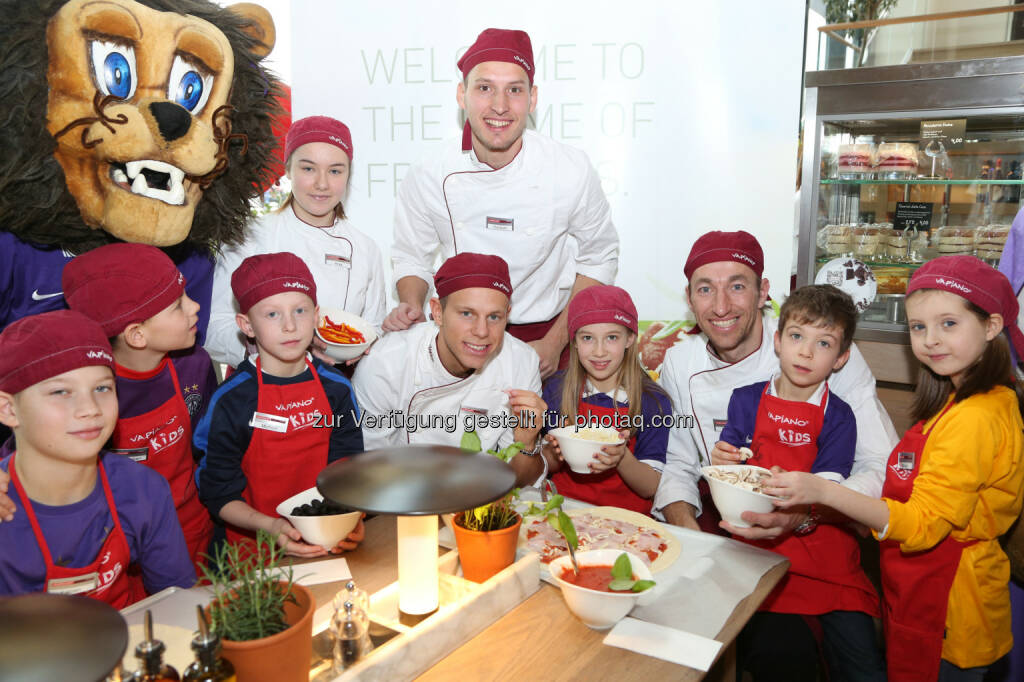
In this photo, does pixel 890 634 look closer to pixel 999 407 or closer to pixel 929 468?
pixel 929 468

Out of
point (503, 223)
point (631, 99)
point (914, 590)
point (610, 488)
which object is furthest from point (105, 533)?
point (631, 99)

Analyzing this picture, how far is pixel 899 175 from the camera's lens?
3271 millimetres

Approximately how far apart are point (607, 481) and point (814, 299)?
34.0 inches

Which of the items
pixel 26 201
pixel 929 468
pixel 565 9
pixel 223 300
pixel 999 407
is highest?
pixel 565 9

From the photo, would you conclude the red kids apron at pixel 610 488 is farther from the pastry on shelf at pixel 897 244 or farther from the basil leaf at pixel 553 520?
the pastry on shelf at pixel 897 244

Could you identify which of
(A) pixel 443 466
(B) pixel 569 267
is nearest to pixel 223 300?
(B) pixel 569 267

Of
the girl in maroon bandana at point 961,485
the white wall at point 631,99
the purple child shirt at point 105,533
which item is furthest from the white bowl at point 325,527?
the white wall at point 631,99

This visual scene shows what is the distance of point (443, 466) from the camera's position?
131 centimetres

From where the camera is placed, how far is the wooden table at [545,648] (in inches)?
49.4

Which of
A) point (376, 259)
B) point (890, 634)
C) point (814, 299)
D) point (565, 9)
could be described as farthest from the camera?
point (565, 9)

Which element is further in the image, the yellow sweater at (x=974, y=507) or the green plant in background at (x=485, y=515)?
the yellow sweater at (x=974, y=507)

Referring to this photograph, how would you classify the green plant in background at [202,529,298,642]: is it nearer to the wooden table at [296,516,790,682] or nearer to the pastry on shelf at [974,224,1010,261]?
the wooden table at [296,516,790,682]

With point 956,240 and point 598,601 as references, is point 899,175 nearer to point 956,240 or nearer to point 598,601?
point 956,240

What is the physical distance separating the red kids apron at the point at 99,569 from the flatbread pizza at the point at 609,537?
90 cm
